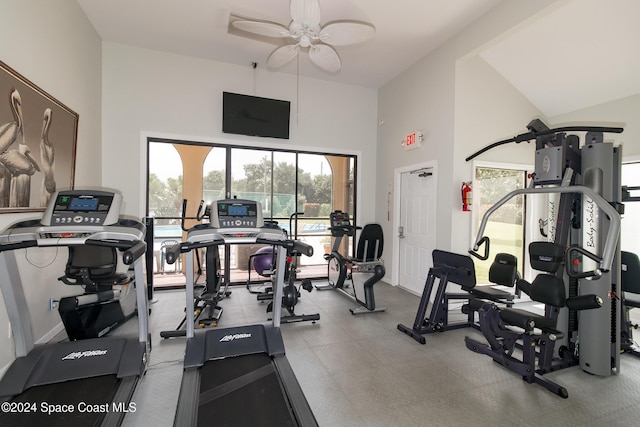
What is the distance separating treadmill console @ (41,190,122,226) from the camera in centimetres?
211

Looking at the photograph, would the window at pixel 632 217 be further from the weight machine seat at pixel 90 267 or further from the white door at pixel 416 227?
the weight machine seat at pixel 90 267

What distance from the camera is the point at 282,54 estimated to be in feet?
11.8

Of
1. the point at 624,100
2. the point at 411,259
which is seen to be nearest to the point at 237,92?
the point at 411,259

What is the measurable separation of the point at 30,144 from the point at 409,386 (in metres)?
4.03

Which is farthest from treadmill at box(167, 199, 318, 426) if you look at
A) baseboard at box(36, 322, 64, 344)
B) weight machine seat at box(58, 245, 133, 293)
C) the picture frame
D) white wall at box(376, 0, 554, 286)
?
white wall at box(376, 0, 554, 286)

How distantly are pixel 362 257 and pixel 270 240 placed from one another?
8.28 ft

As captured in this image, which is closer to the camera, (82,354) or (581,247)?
(82,354)

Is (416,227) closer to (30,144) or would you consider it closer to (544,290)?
(544,290)

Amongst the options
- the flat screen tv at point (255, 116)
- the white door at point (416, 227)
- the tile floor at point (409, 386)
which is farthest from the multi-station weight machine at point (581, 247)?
the flat screen tv at point (255, 116)

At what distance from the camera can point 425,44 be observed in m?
4.49

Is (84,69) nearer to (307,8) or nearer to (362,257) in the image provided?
(307,8)

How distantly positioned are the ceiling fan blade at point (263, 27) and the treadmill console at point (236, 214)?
5.82ft

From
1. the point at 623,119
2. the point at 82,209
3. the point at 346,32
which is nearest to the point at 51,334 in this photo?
the point at 82,209

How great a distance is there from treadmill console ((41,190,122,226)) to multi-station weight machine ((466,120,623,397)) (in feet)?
10.8
